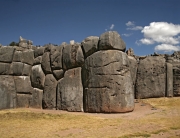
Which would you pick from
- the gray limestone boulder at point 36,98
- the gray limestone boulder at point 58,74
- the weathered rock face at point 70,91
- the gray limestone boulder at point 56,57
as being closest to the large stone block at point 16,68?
the gray limestone boulder at point 36,98

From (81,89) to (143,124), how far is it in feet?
22.9

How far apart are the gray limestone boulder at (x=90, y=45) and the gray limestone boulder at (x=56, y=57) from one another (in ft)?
7.93

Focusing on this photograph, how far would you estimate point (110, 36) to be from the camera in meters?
15.8

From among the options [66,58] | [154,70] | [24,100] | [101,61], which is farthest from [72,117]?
[154,70]

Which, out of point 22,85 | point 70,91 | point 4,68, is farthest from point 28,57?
point 70,91

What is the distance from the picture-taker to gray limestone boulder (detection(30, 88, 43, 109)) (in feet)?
62.6

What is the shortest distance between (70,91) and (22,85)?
207 inches

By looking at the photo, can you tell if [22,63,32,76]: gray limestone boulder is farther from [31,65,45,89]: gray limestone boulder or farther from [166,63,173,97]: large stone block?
[166,63,173,97]: large stone block

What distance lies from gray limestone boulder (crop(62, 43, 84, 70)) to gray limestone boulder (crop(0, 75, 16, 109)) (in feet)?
17.3

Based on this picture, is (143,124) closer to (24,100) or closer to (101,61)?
(101,61)

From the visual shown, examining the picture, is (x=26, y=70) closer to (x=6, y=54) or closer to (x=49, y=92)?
(x=6, y=54)

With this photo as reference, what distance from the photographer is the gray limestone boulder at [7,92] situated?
1852cm

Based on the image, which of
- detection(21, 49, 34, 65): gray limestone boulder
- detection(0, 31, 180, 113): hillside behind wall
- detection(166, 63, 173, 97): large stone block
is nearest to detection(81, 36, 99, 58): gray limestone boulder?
detection(0, 31, 180, 113): hillside behind wall

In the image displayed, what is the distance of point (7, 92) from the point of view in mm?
18828
